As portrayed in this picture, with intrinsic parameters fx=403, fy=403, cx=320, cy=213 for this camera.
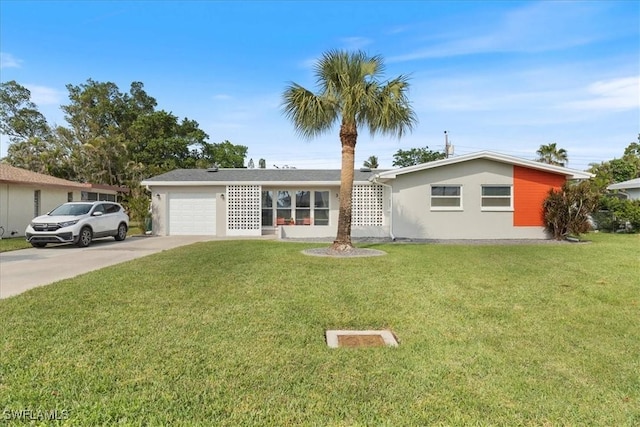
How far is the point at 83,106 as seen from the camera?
132 ft

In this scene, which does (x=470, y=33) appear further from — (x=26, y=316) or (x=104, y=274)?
(x=26, y=316)

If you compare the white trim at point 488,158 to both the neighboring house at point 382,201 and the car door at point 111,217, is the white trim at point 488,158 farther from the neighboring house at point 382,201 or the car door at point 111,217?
the car door at point 111,217

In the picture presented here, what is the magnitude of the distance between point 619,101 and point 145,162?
1356 inches

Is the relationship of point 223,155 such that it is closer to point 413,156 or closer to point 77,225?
point 413,156

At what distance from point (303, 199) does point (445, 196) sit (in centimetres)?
689

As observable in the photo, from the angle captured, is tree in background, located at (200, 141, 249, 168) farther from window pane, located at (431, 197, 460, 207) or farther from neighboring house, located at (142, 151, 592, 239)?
window pane, located at (431, 197, 460, 207)

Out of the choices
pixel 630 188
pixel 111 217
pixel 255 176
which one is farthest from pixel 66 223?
pixel 630 188

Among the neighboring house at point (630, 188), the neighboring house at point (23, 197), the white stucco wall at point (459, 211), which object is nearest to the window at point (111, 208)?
the neighboring house at point (23, 197)

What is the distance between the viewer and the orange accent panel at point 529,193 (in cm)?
1759

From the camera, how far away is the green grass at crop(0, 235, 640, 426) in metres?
2.98

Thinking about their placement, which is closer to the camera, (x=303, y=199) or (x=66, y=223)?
(x=66, y=223)

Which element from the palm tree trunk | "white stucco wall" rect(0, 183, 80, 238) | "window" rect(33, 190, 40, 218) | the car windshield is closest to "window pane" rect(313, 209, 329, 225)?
the palm tree trunk

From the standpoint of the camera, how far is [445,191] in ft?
58.2

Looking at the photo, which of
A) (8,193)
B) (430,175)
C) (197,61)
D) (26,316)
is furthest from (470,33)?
(8,193)
